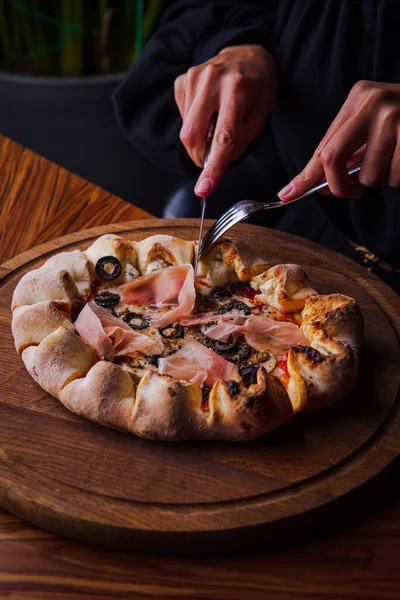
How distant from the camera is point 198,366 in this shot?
1577mm

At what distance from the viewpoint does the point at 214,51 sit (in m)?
2.43

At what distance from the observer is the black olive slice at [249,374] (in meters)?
1.53

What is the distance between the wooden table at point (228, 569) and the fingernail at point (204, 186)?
799 mm

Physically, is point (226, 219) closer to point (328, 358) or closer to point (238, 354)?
point (238, 354)

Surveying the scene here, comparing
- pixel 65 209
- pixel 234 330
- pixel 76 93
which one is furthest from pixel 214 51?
pixel 76 93

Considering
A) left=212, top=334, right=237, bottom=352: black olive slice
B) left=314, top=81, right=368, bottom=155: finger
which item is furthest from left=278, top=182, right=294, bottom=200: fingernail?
left=212, top=334, right=237, bottom=352: black olive slice

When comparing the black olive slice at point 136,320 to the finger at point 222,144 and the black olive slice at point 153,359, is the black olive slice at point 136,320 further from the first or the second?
the finger at point 222,144

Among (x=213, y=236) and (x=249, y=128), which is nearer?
(x=213, y=236)

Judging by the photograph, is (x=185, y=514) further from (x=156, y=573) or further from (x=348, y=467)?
(x=348, y=467)

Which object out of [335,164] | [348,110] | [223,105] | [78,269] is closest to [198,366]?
[78,269]

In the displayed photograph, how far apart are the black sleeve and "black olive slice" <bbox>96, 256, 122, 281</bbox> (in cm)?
85

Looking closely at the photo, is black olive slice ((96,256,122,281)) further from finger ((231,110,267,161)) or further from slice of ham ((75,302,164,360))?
finger ((231,110,267,161))

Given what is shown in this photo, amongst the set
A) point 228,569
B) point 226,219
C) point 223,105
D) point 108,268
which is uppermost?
point 223,105

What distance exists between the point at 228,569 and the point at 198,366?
0.42 m
